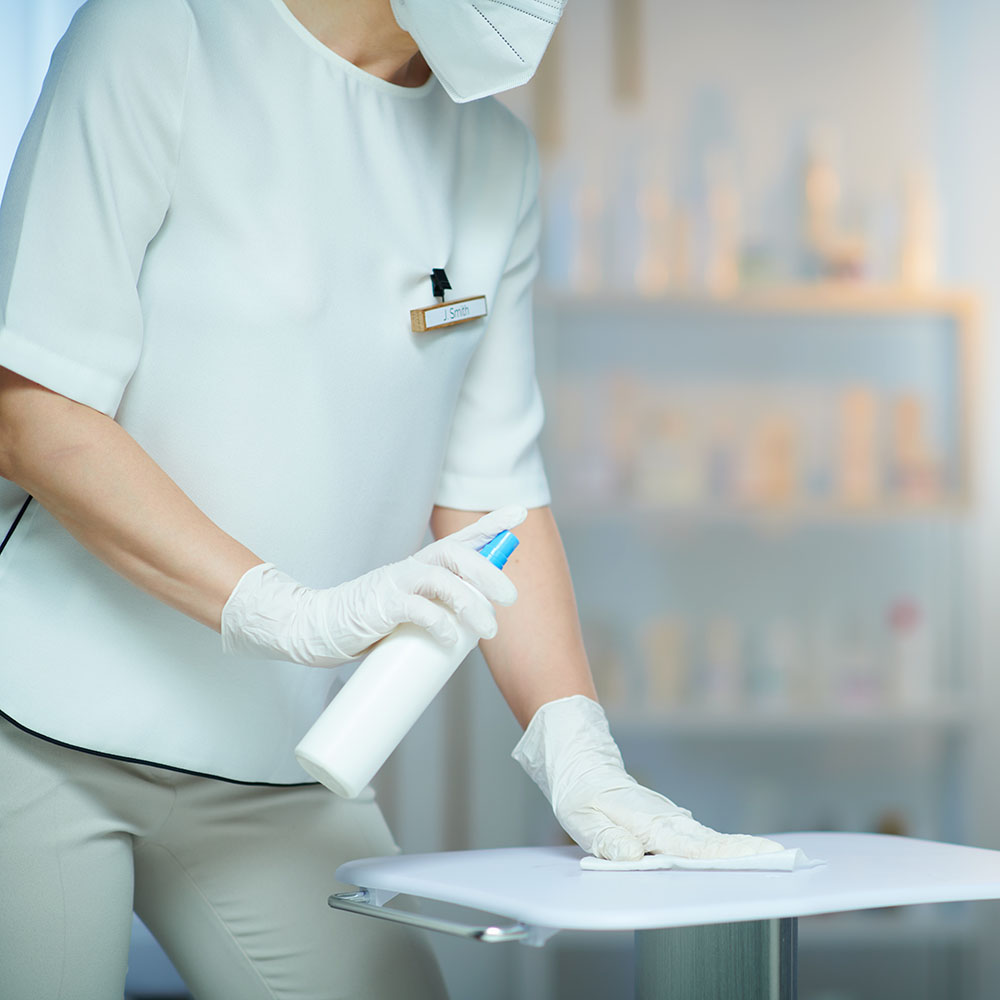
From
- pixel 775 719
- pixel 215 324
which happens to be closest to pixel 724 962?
pixel 215 324

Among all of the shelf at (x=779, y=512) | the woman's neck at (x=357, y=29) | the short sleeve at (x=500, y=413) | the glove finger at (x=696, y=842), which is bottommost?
the glove finger at (x=696, y=842)

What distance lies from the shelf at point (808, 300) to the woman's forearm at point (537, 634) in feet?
4.97

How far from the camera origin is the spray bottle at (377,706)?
0.73 meters

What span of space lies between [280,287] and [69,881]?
48 centimetres

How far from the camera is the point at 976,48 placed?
2875 millimetres

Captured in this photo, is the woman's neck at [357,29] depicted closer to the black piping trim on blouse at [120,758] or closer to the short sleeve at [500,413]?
the short sleeve at [500,413]

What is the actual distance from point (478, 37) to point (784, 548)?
2.05m

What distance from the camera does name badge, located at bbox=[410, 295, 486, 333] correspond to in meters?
0.99

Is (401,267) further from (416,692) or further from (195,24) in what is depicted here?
(416,692)

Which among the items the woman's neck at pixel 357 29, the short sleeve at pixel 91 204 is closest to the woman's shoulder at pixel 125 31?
the short sleeve at pixel 91 204

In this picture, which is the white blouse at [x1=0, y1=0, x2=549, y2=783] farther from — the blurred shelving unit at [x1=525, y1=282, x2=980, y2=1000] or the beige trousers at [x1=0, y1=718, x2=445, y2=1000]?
the blurred shelving unit at [x1=525, y1=282, x2=980, y2=1000]

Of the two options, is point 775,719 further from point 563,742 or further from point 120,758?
point 120,758

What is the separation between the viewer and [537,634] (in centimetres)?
108

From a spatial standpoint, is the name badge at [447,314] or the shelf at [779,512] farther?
the shelf at [779,512]
